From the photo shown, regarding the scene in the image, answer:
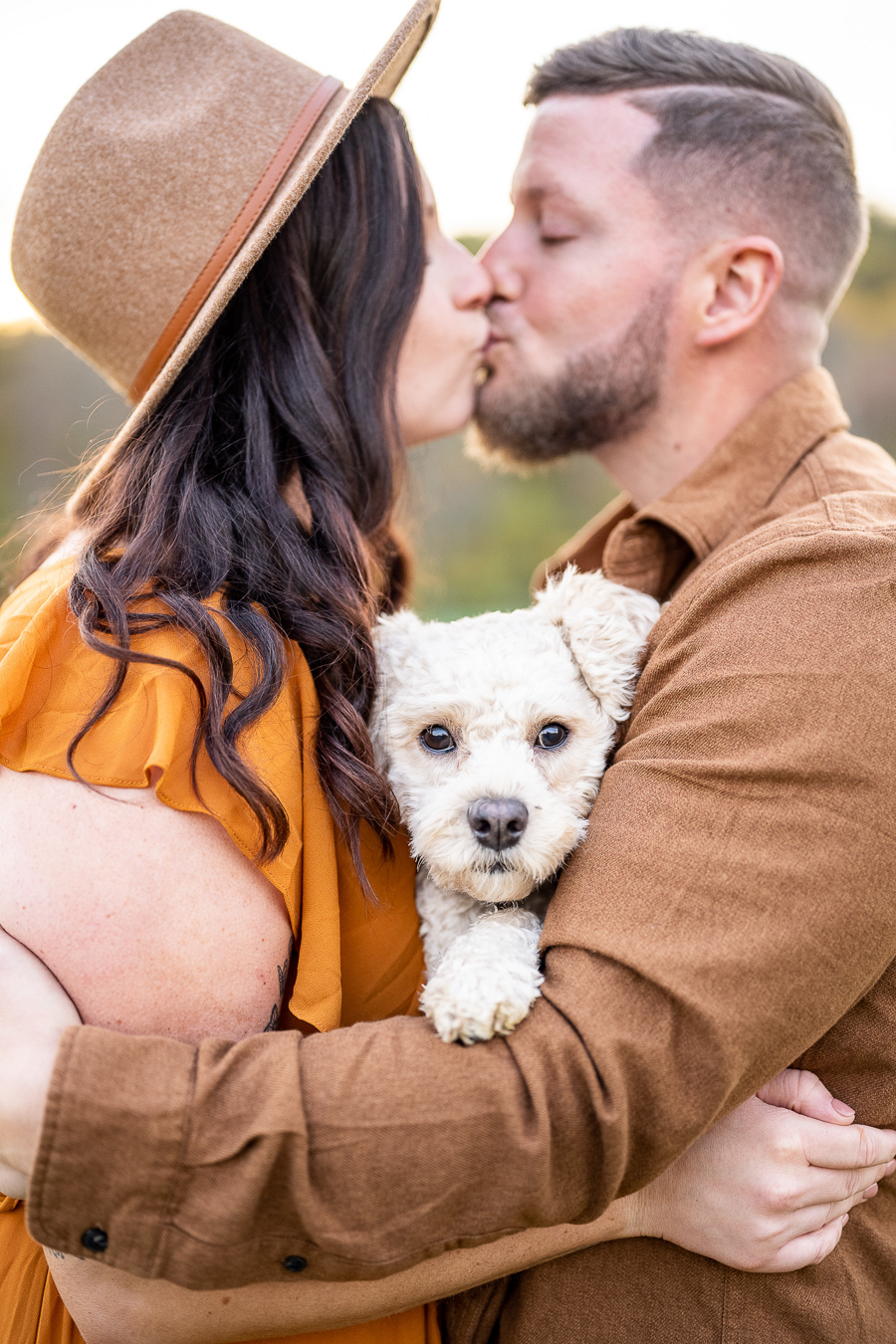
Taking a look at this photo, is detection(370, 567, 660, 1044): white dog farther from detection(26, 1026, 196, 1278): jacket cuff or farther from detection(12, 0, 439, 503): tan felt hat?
detection(12, 0, 439, 503): tan felt hat

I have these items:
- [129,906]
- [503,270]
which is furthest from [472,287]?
[129,906]

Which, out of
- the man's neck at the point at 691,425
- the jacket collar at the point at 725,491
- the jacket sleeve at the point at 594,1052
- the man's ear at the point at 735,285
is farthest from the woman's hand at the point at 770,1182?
the man's ear at the point at 735,285

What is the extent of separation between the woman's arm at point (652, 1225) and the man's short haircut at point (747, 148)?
2250mm

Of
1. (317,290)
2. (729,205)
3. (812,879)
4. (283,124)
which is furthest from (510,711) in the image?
(729,205)

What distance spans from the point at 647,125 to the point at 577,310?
0.56 m

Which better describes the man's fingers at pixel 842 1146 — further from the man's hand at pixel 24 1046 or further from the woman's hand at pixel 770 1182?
the man's hand at pixel 24 1046

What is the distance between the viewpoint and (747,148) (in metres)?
2.66

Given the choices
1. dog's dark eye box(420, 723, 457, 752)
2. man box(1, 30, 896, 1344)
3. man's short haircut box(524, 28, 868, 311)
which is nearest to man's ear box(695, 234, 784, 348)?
man's short haircut box(524, 28, 868, 311)

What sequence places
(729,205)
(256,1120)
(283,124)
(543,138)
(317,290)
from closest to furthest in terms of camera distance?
(256,1120)
(283,124)
(317,290)
(729,205)
(543,138)

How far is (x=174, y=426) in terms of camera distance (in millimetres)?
1993

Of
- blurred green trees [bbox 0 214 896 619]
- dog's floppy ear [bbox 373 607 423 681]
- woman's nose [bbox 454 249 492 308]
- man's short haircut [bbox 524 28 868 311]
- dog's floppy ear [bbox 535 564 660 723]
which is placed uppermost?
man's short haircut [bbox 524 28 868 311]

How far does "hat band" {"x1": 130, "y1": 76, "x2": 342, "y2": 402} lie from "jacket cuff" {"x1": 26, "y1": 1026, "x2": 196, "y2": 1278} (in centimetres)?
143

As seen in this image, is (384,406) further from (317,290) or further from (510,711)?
(510,711)

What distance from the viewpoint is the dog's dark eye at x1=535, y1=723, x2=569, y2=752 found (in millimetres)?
1981
